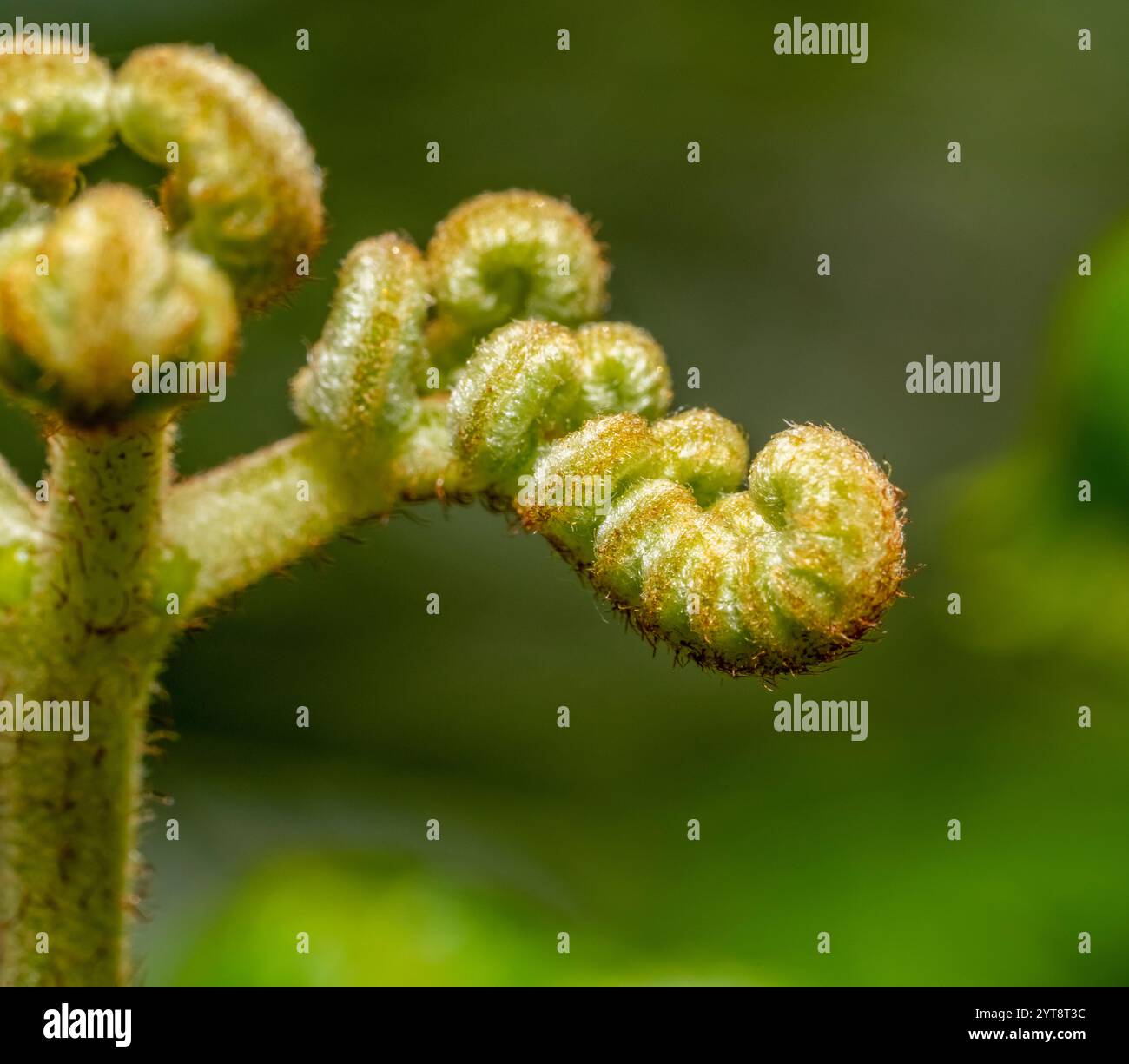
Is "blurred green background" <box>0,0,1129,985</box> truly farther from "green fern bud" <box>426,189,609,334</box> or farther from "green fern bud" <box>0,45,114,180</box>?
"green fern bud" <box>0,45,114,180</box>

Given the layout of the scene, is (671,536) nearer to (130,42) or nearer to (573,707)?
(573,707)

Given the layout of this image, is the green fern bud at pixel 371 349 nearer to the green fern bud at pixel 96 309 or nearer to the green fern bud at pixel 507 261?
the green fern bud at pixel 507 261

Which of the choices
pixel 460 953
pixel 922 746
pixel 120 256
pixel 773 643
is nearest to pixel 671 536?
pixel 773 643

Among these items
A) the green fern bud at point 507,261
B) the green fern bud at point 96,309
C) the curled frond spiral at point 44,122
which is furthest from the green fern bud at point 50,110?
the green fern bud at point 507,261

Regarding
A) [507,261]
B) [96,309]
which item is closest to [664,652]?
[507,261]

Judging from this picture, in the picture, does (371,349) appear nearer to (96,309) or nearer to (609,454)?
(609,454)

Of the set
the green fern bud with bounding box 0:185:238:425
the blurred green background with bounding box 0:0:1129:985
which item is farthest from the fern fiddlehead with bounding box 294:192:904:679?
the blurred green background with bounding box 0:0:1129:985

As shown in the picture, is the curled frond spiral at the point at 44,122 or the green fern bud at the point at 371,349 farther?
the green fern bud at the point at 371,349

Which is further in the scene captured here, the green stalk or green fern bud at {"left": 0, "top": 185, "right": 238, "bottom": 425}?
the green stalk
